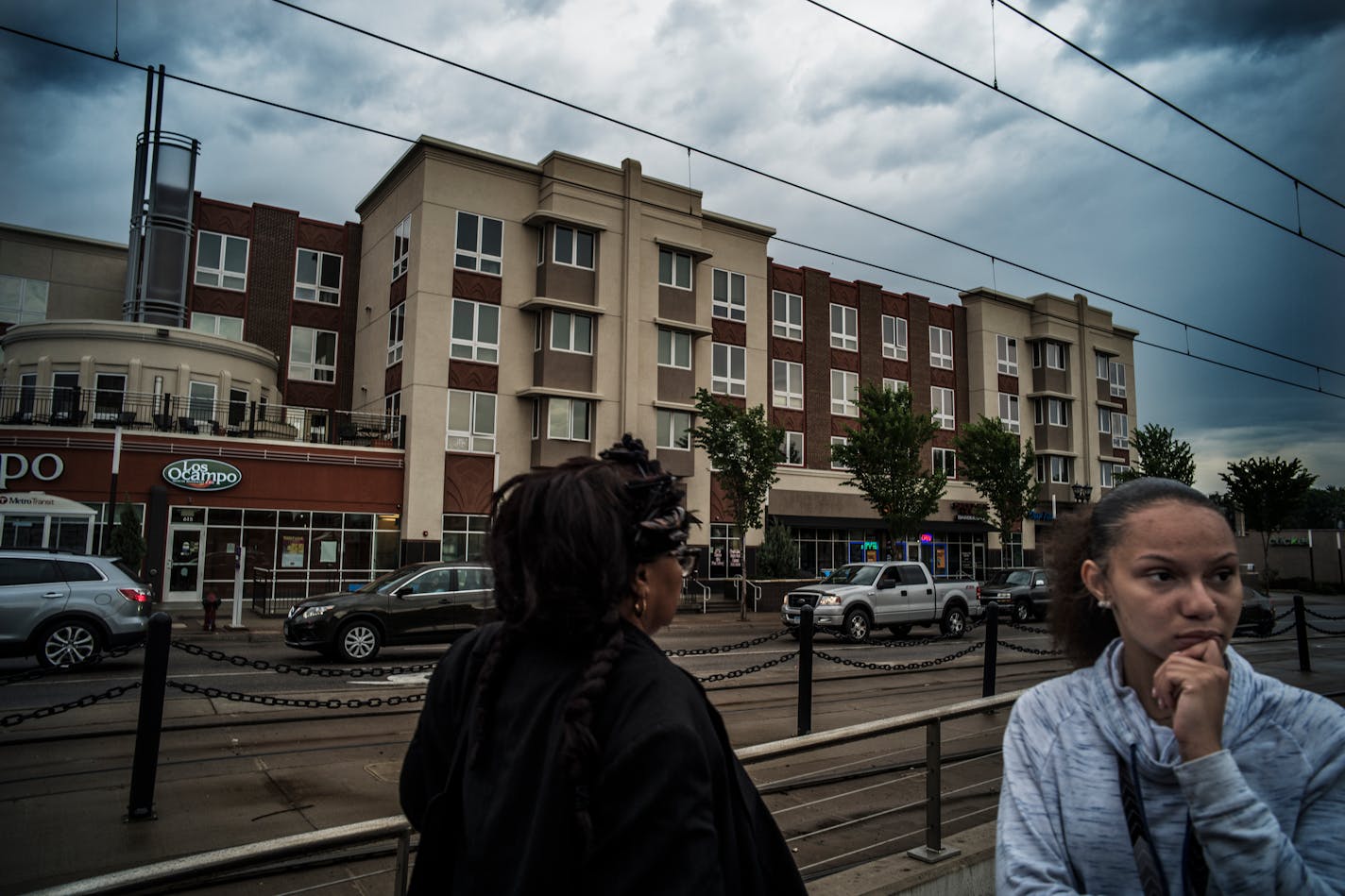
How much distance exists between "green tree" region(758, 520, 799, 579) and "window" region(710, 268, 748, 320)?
984 cm

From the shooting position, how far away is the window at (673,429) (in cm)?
3350

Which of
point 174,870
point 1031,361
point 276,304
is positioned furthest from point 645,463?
point 1031,361

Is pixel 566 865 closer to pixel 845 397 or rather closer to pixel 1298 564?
pixel 845 397

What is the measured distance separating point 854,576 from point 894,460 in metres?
11.4

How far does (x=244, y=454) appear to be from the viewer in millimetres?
26469

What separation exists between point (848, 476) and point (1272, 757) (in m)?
37.8

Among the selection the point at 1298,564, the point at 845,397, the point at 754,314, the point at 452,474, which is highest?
the point at 754,314

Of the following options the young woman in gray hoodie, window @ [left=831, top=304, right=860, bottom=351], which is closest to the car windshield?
the young woman in gray hoodie

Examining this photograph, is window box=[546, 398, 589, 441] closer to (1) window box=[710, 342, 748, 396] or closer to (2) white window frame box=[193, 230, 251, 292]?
(1) window box=[710, 342, 748, 396]

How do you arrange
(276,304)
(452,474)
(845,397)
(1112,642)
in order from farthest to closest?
(845,397) → (276,304) → (452,474) → (1112,642)

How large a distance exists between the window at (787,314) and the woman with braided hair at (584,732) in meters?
38.3

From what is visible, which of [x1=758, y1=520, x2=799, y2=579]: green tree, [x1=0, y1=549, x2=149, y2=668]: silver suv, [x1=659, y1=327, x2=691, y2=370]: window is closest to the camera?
[x1=0, y1=549, x2=149, y2=668]: silver suv

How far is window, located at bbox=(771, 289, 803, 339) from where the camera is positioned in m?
39.5

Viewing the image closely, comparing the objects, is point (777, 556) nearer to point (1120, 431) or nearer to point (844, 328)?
point (844, 328)
